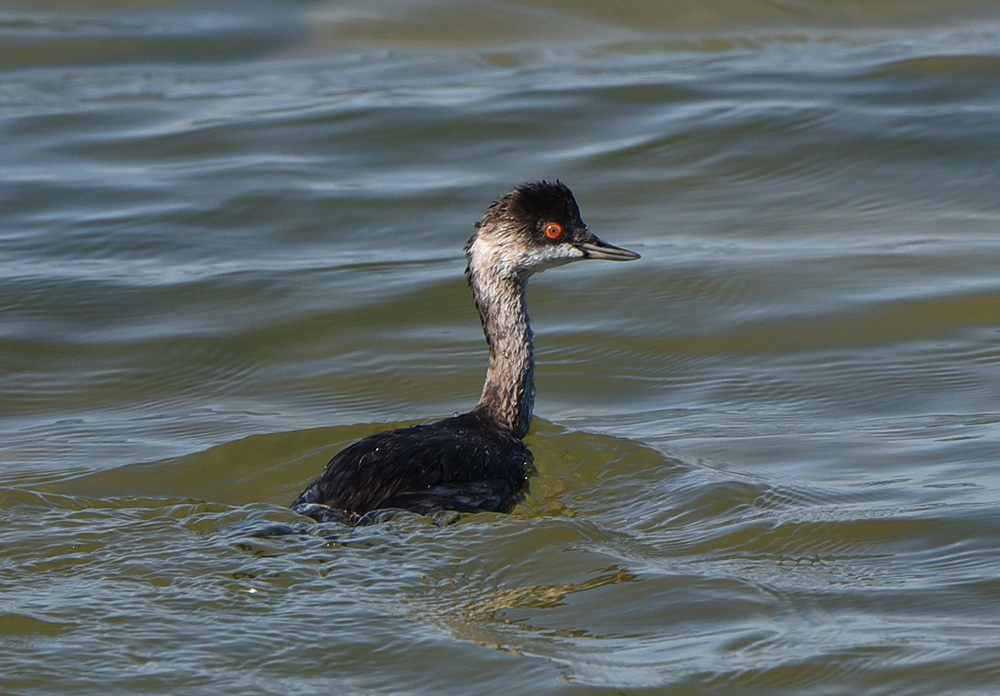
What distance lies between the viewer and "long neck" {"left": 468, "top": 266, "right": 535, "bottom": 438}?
730cm

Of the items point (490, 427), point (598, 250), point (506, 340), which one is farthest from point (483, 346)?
point (490, 427)

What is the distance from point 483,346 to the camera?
8.69m

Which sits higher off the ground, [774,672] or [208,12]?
[208,12]

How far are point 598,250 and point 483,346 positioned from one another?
4.98 feet

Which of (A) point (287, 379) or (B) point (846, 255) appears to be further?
(B) point (846, 255)

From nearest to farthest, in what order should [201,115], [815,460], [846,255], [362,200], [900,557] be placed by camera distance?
[900,557]
[815,460]
[846,255]
[362,200]
[201,115]

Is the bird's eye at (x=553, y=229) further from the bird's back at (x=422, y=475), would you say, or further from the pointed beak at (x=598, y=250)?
the bird's back at (x=422, y=475)

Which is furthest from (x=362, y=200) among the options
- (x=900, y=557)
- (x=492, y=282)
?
(x=900, y=557)

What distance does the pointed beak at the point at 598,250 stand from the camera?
731 cm

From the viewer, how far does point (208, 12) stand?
52.9 ft

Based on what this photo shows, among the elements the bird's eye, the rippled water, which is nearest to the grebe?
the bird's eye

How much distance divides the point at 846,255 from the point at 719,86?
13.3 ft

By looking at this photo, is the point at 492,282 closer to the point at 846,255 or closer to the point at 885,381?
the point at 885,381

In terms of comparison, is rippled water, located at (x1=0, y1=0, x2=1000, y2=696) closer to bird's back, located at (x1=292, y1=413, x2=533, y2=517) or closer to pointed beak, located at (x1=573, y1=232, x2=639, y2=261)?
bird's back, located at (x1=292, y1=413, x2=533, y2=517)
